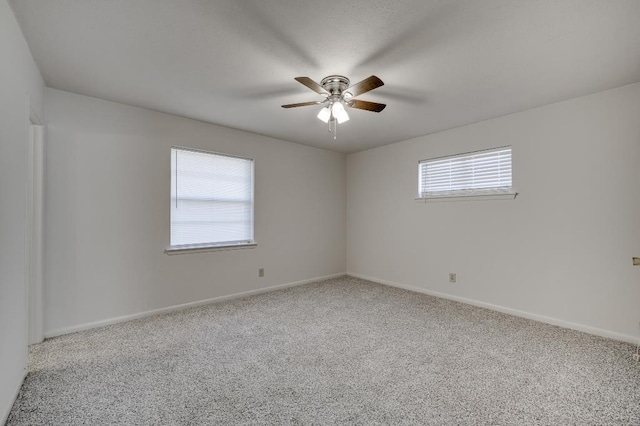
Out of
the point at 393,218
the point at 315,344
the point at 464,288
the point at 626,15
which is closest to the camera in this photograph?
the point at 626,15

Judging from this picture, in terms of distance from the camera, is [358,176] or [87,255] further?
[358,176]

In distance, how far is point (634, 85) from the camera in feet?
8.58

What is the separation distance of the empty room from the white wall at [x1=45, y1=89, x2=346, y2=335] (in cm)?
2

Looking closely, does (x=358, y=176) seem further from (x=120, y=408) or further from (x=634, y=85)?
(x=120, y=408)

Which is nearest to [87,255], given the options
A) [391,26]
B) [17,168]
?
[17,168]

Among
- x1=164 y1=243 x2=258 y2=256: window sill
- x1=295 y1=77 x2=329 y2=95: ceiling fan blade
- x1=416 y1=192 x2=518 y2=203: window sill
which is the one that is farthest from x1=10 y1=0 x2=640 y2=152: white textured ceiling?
x1=164 y1=243 x2=258 y2=256: window sill

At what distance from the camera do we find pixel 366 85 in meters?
2.10

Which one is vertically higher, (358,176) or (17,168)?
(358,176)

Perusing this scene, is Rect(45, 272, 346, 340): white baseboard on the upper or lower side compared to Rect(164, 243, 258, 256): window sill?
lower

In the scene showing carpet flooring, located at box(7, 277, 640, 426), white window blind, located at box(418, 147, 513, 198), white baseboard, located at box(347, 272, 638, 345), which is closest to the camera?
carpet flooring, located at box(7, 277, 640, 426)

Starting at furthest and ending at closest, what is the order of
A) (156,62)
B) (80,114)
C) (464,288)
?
(464,288) < (80,114) < (156,62)

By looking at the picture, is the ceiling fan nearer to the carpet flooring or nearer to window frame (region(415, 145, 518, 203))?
window frame (region(415, 145, 518, 203))

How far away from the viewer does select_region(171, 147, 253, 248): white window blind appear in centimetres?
353

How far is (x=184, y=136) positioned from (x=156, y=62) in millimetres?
1366
